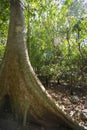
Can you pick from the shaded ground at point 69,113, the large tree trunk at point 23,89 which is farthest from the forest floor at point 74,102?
the large tree trunk at point 23,89

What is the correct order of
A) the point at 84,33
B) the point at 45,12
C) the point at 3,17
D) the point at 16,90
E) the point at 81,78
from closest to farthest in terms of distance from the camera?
the point at 16,90, the point at 3,17, the point at 84,33, the point at 81,78, the point at 45,12

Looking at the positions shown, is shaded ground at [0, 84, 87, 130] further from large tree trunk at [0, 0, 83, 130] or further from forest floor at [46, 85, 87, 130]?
large tree trunk at [0, 0, 83, 130]

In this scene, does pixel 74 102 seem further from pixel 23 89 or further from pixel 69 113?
pixel 23 89

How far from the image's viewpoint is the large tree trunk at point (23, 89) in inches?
212

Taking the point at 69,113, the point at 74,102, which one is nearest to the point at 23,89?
the point at 69,113

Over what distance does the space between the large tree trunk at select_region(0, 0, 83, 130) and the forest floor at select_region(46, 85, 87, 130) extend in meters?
0.73

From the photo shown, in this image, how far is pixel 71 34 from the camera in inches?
438

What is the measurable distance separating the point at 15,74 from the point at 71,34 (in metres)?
6.18

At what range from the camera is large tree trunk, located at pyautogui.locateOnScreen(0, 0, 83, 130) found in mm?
5383

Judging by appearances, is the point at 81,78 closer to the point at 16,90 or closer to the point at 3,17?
the point at 3,17

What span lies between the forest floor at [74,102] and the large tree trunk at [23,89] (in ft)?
2.39

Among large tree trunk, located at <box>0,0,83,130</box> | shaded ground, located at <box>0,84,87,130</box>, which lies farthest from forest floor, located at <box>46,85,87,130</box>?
large tree trunk, located at <box>0,0,83,130</box>

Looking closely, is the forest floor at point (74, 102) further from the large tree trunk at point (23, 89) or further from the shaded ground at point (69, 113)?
the large tree trunk at point (23, 89)

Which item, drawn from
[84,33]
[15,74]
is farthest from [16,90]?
[84,33]
